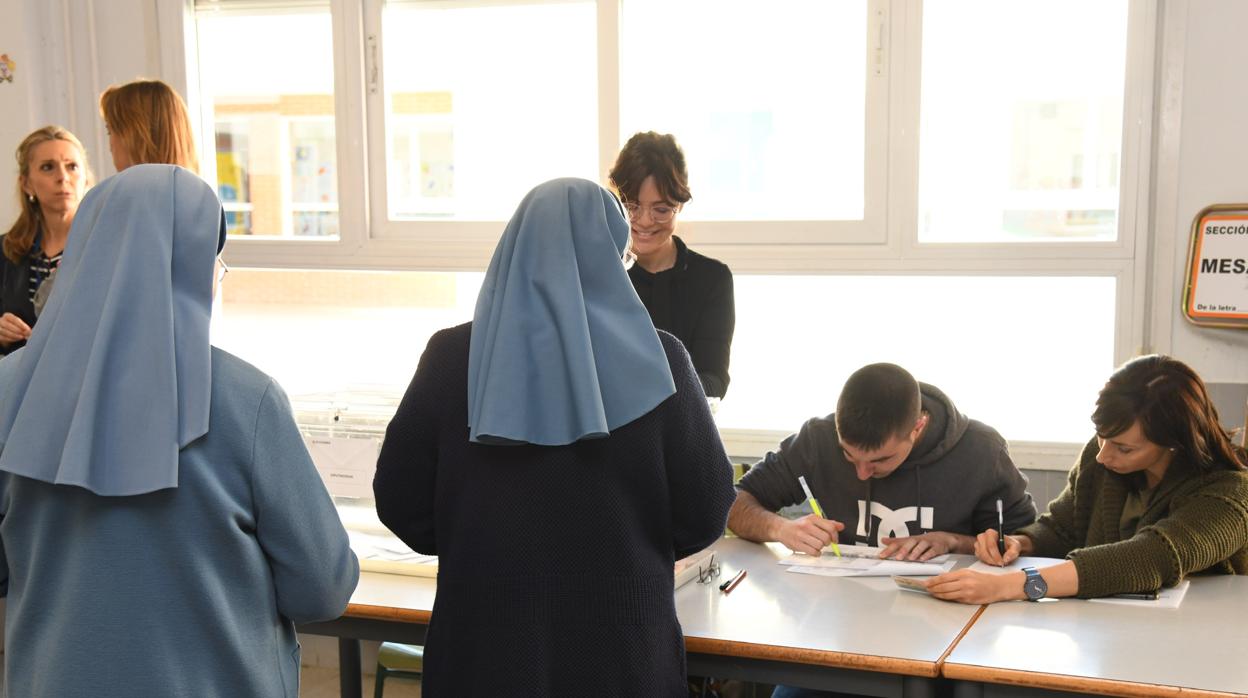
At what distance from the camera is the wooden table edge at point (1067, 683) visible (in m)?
1.72

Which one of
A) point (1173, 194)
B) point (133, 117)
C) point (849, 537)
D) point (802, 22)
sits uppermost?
point (802, 22)

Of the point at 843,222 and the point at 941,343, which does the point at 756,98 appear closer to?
the point at 843,222

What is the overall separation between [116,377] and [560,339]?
1.99ft

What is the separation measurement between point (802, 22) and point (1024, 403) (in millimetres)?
1399

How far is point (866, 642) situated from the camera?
1.95 meters

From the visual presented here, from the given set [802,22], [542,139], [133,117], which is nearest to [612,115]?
[542,139]

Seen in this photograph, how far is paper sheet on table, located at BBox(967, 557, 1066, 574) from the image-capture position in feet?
7.68

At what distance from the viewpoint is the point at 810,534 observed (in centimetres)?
247

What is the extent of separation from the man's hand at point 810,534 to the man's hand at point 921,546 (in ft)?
0.37

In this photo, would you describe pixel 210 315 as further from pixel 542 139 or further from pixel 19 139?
pixel 19 139

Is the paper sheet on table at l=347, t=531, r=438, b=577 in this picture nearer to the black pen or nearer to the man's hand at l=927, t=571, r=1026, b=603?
the man's hand at l=927, t=571, r=1026, b=603

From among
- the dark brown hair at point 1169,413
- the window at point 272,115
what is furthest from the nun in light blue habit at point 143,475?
the window at point 272,115

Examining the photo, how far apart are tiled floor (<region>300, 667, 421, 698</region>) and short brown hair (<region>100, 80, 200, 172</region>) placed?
1768 millimetres

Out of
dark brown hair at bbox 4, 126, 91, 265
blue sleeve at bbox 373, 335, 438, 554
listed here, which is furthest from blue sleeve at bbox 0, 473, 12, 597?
dark brown hair at bbox 4, 126, 91, 265
